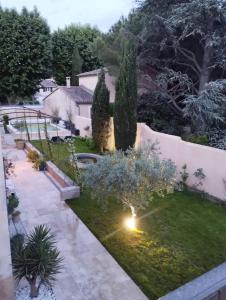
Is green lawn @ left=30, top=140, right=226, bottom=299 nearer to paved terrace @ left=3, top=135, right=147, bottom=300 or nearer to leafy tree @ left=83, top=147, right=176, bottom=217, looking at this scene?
paved terrace @ left=3, top=135, right=147, bottom=300

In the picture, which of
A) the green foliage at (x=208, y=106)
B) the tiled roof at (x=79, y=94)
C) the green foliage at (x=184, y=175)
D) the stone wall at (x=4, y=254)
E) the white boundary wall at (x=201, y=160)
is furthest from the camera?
the tiled roof at (x=79, y=94)

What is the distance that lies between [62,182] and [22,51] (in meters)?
24.3

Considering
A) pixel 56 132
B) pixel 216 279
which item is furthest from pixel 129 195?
pixel 56 132

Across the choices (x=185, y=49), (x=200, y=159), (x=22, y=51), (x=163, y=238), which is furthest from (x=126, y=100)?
(x=22, y=51)

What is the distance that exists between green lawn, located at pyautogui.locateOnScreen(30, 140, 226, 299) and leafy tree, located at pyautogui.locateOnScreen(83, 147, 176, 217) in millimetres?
1078

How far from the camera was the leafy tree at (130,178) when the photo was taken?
828 centimetres

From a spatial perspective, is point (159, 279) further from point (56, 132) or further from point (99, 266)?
point (56, 132)

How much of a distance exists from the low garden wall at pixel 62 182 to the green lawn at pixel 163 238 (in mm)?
392

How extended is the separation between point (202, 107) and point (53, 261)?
1282 cm

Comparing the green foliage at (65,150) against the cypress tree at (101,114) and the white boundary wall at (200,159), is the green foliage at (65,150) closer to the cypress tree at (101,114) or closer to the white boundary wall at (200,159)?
the cypress tree at (101,114)

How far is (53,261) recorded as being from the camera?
5840 mm

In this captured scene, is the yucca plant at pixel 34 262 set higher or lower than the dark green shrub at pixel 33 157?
higher

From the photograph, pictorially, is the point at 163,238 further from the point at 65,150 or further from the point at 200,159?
the point at 65,150

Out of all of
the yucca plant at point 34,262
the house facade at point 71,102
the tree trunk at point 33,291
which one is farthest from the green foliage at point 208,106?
the tree trunk at point 33,291
